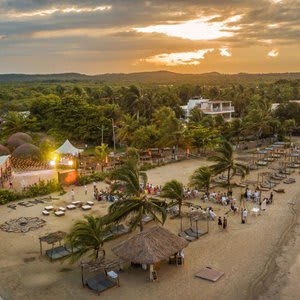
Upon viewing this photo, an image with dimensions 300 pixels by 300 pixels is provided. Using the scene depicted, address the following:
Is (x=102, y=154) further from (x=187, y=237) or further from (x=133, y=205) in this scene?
(x=133, y=205)

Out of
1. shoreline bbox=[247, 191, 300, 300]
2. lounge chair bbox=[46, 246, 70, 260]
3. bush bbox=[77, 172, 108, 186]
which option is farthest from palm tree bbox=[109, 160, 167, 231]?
bush bbox=[77, 172, 108, 186]

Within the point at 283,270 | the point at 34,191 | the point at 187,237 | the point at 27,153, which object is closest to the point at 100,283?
the point at 187,237

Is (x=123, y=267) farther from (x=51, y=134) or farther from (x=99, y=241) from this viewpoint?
(x=51, y=134)

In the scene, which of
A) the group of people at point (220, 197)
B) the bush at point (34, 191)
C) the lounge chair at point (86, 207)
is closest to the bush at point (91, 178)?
the bush at point (34, 191)

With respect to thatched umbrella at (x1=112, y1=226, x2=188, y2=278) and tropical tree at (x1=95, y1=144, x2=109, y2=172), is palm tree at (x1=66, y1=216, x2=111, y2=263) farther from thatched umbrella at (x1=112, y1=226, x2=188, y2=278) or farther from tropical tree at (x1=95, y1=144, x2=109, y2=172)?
tropical tree at (x1=95, y1=144, x2=109, y2=172)

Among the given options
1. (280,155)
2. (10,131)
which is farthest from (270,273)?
(10,131)

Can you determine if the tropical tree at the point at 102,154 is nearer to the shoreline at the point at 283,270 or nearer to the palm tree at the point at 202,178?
the palm tree at the point at 202,178

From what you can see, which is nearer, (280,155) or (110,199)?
(110,199)
